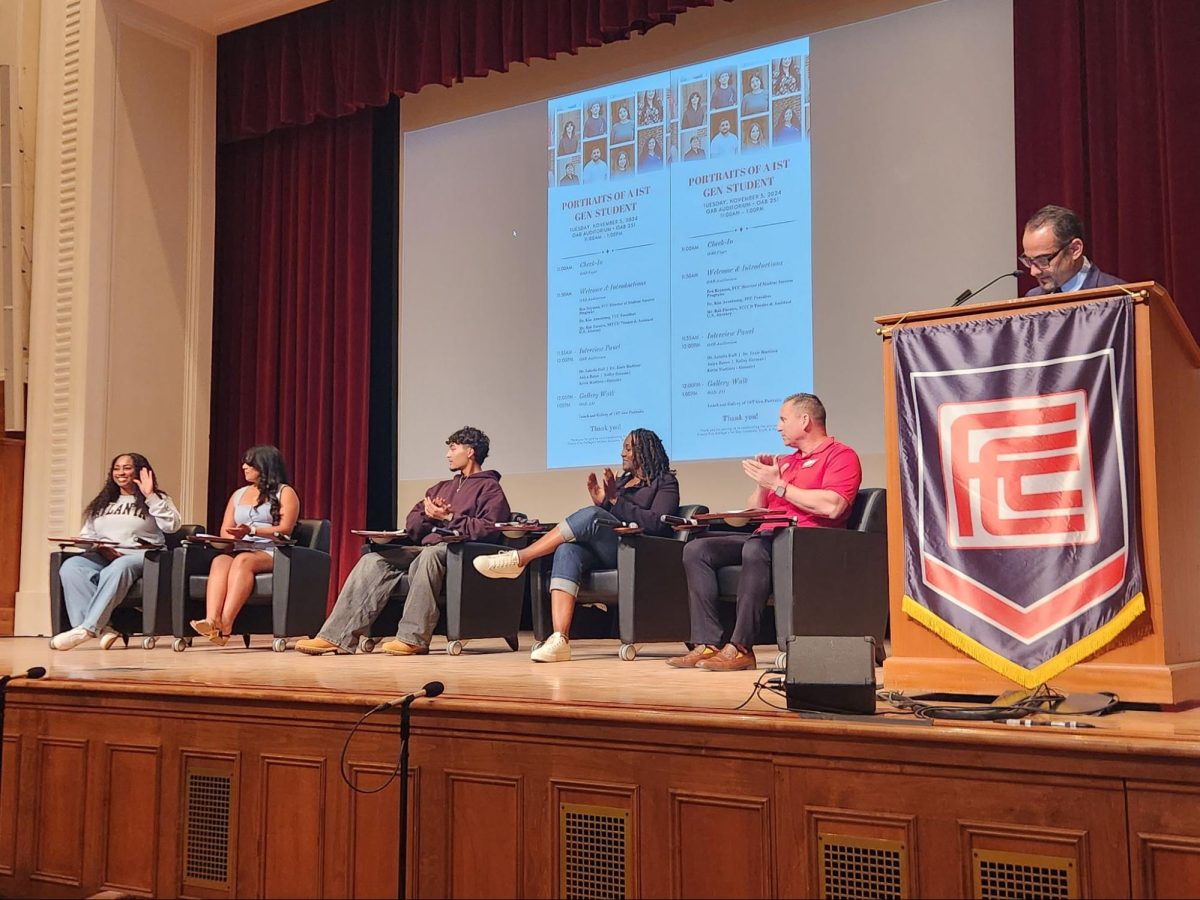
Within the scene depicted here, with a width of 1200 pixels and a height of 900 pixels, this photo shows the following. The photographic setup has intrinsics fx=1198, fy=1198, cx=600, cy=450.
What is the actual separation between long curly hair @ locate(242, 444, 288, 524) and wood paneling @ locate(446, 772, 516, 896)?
2.88 meters

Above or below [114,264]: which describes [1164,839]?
below

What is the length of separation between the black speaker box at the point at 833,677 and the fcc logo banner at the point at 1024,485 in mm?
336

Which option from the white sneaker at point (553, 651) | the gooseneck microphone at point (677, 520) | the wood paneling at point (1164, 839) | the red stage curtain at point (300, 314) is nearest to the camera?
the wood paneling at point (1164, 839)

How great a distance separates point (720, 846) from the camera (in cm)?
194

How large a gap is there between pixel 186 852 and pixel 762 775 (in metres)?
1.28

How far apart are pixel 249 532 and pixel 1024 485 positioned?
10.4ft

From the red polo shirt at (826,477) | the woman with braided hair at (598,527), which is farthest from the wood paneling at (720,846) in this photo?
the woman with braided hair at (598,527)

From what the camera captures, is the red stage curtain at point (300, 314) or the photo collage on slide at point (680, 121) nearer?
the photo collage on slide at point (680, 121)

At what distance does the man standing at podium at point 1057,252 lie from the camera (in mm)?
2588

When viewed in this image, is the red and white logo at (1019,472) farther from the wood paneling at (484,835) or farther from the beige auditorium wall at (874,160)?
the beige auditorium wall at (874,160)

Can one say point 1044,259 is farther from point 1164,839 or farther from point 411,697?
point 411,697

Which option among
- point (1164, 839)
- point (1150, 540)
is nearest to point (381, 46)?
point (1150, 540)

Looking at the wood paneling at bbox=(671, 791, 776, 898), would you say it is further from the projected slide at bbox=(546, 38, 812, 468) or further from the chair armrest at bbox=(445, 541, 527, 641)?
the projected slide at bbox=(546, 38, 812, 468)

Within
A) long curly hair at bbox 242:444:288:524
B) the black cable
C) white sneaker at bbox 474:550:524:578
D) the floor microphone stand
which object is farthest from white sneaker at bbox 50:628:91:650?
the floor microphone stand
